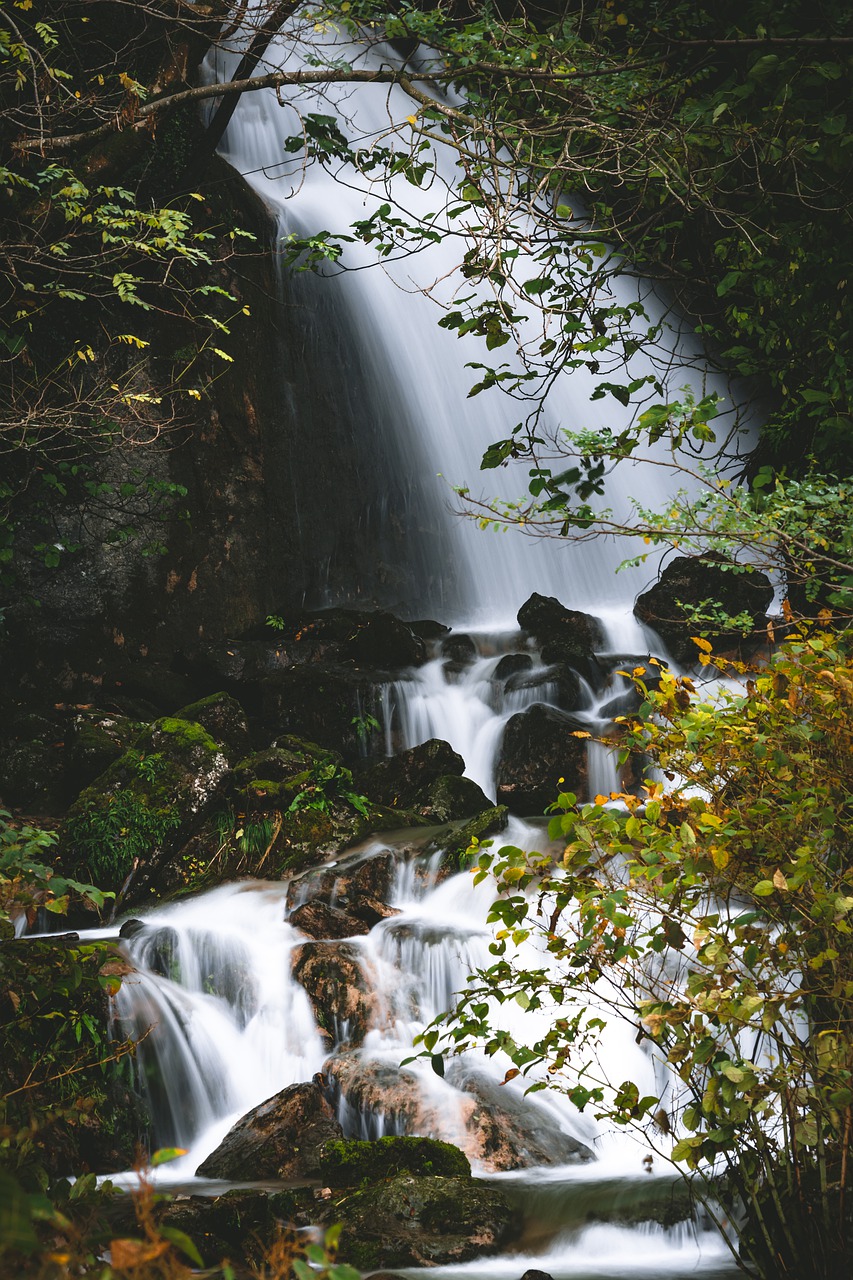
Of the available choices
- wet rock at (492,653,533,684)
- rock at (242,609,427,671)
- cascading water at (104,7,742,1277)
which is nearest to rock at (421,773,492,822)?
cascading water at (104,7,742,1277)

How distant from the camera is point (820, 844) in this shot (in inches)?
103

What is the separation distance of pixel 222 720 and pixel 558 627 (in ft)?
16.6

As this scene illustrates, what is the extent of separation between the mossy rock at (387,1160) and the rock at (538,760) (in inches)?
213

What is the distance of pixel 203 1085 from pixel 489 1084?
5.77 feet

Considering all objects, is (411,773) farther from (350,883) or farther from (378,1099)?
(378,1099)

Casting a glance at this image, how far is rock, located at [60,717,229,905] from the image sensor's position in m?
8.08

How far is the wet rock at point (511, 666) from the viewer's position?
11883 millimetres

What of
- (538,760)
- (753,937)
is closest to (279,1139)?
(753,937)

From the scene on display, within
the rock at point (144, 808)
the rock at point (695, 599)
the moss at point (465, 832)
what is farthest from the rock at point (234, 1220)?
the rock at point (695, 599)

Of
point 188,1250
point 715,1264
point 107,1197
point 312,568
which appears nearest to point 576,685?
point 312,568

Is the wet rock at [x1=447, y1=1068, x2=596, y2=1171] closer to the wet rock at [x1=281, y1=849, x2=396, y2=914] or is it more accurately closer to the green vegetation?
the wet rock at [x1=281, y1=849, x2=396, y2=914]

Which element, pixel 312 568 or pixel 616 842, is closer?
pixel 616 842

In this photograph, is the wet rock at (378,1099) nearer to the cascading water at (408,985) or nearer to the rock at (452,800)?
the cascading water at (408,985)

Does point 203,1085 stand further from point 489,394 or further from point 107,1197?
point 489,394
